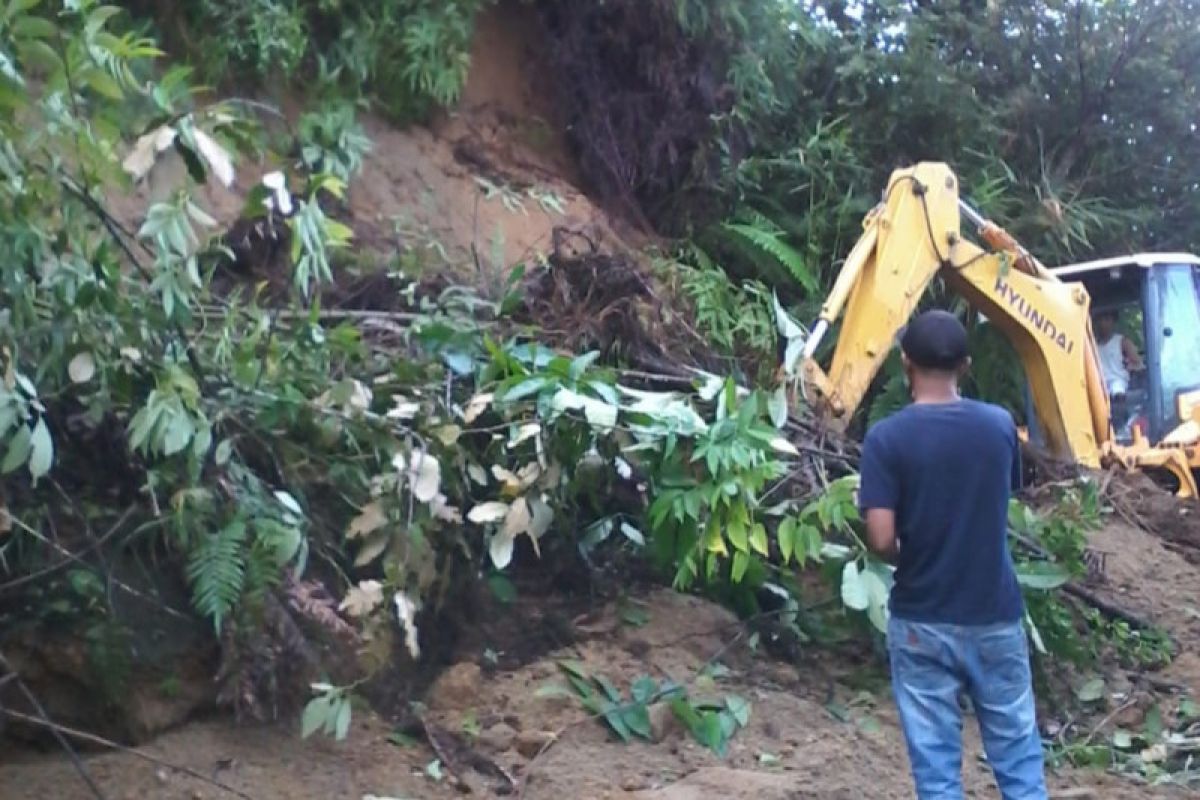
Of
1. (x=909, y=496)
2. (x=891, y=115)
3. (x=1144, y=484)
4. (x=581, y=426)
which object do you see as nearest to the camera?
(x=909, y=496)

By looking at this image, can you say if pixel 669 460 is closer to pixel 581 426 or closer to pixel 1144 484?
pixel 581 426

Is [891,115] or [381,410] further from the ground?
[891,115]

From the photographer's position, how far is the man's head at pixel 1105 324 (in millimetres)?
11227

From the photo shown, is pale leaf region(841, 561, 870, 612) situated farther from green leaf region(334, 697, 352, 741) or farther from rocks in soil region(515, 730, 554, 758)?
green leaf region(334, 697, 352, 741)

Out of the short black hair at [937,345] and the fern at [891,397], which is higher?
the short black hair at [937,345]

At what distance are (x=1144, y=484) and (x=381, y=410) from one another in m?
5.75

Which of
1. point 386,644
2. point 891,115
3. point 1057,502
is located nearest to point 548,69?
point 891,115

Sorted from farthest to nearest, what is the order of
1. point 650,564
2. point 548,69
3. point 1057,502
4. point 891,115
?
point 891,115 → point 548,69 → point 1057,502 → point 650,564

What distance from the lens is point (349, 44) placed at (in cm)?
924

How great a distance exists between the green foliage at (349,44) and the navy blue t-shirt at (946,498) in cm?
522

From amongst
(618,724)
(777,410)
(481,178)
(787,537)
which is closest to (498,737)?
(618,724)

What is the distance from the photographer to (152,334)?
453 cm

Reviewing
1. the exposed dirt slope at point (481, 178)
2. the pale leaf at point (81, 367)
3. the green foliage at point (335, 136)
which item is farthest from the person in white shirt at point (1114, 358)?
the pale leaf at point (81, 367)

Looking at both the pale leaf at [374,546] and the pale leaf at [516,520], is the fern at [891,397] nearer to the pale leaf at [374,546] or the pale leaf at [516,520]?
the pale leaf at [516,520]
